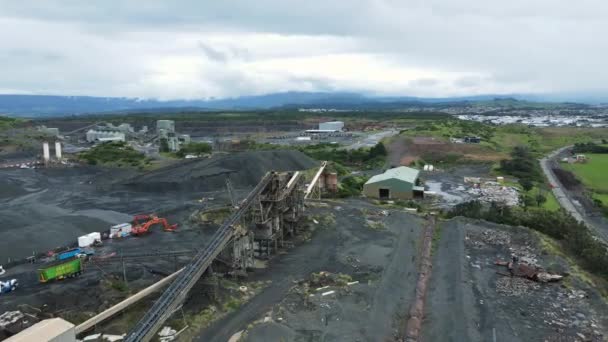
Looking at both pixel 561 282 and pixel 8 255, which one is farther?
pixel 8 255

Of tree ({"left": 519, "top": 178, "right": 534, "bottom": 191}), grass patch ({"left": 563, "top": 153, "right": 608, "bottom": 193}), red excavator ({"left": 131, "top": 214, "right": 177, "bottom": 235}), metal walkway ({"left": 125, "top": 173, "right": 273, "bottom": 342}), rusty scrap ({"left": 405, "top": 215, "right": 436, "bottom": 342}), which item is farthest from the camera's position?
grass patch ({"left": 563, "top": 153, "right": 608, "bottom": 193})

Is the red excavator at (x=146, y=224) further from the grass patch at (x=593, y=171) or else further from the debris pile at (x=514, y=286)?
the grass patch at (x=593, y=171)

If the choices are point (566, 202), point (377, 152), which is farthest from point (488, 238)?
point (377, 152)

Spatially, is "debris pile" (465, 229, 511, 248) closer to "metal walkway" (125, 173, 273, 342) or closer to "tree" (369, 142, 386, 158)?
"metal walkway" (125, 173, 273, 342)

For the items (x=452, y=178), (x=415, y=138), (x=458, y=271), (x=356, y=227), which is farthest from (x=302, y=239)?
(x=415, y=138)

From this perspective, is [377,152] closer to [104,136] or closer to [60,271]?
[60,271]

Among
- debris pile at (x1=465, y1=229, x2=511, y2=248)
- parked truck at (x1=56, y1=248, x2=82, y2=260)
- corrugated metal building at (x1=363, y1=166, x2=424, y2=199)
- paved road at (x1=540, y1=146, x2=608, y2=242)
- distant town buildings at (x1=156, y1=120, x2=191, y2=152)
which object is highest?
distant town buildings at (x1=156, y1=120, x2=191, y2=152)

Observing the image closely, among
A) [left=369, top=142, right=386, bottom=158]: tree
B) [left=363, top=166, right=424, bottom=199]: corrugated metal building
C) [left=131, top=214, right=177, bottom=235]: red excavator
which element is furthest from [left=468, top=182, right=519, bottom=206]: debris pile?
[left=131, top=214, right=177, bottom=235]: red excavator

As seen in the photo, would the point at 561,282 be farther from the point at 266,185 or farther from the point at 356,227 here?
the point at 266,185
